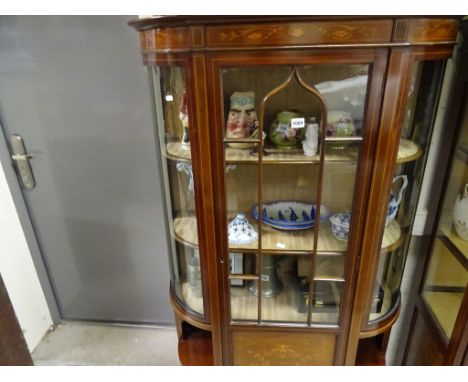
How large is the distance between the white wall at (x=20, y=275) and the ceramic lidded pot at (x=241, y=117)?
120cm

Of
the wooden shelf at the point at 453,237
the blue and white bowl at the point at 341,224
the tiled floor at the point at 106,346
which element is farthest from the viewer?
the tiled floor at the point at 106,346

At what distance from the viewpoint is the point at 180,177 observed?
3.27ft

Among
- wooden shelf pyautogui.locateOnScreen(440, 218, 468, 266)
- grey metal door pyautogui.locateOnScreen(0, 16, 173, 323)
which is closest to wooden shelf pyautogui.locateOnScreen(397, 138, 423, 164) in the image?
wooden shelf pyautogui.locateOnScreen(440, 218, 468, 266)

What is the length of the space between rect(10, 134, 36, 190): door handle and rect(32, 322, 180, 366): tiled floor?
867 millimetres

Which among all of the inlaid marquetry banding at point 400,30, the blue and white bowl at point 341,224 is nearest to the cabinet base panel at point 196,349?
the blue and white bowl at point 341,224

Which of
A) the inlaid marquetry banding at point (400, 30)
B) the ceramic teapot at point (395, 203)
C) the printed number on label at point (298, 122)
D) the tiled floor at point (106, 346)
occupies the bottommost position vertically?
the tiled floor at point (106, 346)

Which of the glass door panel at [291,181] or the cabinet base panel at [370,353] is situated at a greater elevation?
the glass door panel at [291,181]

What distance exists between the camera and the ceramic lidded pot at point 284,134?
86 cm

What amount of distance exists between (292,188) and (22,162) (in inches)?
48.3

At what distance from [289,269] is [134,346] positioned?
1.12m

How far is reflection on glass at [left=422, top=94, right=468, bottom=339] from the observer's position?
1.00 meters

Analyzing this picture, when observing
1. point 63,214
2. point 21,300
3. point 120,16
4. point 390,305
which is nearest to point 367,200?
point 390,305

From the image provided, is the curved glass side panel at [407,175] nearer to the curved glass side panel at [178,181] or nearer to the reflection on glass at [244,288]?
the reflection on glass at [244,288]

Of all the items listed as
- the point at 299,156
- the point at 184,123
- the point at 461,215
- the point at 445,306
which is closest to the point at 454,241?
the point at 461,215
